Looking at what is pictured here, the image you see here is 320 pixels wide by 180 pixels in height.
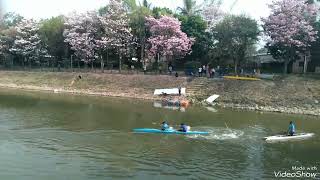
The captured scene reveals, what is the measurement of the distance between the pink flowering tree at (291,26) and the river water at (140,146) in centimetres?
1778

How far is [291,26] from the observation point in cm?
6134

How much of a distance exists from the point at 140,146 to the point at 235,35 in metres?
40.8

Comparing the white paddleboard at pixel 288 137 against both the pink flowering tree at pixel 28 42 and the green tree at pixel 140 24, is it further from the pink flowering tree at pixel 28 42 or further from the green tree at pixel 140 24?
the pink flowering tree at pixel 28 42

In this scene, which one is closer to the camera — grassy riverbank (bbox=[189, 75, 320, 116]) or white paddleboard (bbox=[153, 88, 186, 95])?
grassy riverbank (bbox=[189, 75, 320, 116])

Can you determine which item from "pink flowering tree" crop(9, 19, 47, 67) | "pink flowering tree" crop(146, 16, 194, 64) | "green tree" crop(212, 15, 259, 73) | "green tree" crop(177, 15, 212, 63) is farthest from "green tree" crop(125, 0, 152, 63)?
"pink flowering tree" crop(9, 19, 47, 67)

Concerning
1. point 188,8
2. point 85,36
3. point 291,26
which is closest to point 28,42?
point 85,36

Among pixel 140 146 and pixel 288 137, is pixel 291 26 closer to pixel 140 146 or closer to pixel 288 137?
pixel 288 137

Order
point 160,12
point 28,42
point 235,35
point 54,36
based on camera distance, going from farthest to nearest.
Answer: point 28,42, point 54,36, point 160,12, point 235,35

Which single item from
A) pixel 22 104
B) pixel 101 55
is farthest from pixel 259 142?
pixel 101 55

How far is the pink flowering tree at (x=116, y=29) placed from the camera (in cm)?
7512

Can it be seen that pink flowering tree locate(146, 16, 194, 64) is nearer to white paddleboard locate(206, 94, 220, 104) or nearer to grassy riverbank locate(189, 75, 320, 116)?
grassy riverbank locate(189, 75, 320, 116)

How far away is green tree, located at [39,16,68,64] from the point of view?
85750 mm

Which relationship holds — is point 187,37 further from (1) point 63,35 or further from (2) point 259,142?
(2) point 259,142

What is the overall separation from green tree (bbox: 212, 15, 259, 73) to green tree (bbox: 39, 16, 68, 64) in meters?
32.1
